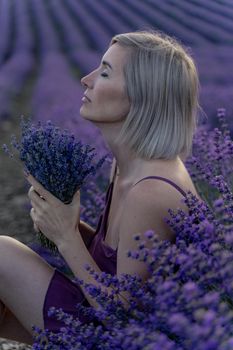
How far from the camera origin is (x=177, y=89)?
6.01ft

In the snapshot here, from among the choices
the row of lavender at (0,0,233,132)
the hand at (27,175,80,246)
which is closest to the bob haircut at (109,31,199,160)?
the hand at (27,175,80,246)

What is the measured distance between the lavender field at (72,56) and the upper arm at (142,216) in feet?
3.80

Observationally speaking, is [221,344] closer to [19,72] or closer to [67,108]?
[67,108]

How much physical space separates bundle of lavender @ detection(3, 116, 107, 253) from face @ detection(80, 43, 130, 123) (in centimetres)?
10

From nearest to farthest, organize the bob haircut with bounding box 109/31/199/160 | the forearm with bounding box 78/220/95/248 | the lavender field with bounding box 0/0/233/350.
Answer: the bob haircut with bounding box 109/31/199/160 → the forearm with bounding box 78/220/95/248 → the lavender field with bounding box 0/0/233/350

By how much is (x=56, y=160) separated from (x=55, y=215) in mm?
146

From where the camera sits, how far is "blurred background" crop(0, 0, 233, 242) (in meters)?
3.73

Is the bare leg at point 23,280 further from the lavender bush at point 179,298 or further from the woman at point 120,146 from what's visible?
the lavender bush at point 179,298

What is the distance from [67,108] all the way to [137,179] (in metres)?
2.37

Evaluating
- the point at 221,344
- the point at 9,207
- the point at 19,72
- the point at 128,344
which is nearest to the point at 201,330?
the point at 221,344

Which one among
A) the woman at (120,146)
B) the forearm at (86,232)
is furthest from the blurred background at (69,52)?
the woman at (120,146)

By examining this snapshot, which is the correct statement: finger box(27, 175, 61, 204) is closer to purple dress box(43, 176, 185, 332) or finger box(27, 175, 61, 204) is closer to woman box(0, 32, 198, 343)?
woman box(0, 32, 198, 343)

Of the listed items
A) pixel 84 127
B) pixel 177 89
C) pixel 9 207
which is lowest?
pixel 9 207

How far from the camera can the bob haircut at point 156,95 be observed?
1.82 m
